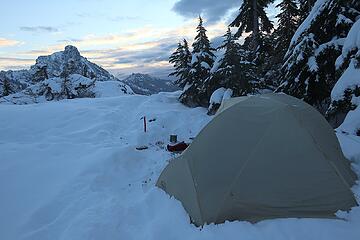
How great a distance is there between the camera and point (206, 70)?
2220cm

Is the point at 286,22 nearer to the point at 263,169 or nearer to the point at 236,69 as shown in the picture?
the point at 236,69

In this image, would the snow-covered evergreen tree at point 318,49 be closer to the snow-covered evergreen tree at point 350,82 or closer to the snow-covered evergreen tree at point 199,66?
the snow-covered evergreen tree at point 350,82

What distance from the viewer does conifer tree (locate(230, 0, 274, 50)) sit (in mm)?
24562

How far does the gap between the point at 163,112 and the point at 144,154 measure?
25.3 feet

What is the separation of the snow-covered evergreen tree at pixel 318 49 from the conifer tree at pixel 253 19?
37.2ft

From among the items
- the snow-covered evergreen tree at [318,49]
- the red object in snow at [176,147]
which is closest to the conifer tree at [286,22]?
the snow-covered evergreen tree at [318,49]

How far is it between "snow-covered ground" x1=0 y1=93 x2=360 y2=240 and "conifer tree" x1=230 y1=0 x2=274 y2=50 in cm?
1257

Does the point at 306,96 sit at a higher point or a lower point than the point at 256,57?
lower

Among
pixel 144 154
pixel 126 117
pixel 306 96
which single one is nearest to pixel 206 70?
pixel 126 117

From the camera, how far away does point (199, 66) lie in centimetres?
2225

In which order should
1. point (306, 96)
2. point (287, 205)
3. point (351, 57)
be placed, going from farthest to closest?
point (306, 96) → point (351, 57) → point (287, 205)

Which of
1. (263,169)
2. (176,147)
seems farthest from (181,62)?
(263,169)

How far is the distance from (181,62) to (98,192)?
55.1 ft

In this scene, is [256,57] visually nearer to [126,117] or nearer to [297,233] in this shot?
[126,117]
